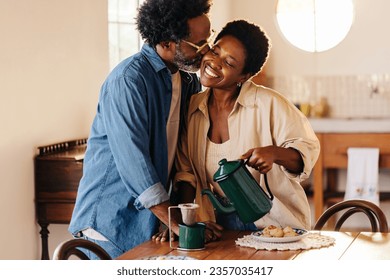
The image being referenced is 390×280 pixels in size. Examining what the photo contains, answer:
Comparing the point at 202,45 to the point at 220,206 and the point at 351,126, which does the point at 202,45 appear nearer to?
the point at 220,206

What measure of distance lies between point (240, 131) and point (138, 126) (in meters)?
0.29

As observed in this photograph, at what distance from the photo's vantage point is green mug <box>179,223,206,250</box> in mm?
1878

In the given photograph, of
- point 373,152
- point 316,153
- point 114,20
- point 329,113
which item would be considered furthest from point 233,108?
point 329,113

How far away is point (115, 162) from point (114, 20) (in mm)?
2332

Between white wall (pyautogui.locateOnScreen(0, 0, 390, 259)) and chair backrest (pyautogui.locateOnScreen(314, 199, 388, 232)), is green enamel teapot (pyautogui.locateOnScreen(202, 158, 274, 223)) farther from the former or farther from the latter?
white wall (pyautogui.locateOnScreen(0, 0, 390, 259))

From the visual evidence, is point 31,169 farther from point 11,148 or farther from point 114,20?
point 114,20

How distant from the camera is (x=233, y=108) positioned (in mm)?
2127

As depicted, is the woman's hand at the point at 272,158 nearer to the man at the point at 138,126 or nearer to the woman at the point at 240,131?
the woman at the point at 240,131

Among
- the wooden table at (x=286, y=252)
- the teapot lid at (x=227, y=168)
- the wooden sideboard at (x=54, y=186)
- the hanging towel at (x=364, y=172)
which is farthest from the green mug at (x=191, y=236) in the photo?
the hanging towel at (x=364, y=172)

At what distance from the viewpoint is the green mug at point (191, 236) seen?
6.16 feet

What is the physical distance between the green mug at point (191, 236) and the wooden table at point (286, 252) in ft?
0.06

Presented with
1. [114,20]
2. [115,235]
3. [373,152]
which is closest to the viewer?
[115,235]

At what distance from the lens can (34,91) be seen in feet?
9.95

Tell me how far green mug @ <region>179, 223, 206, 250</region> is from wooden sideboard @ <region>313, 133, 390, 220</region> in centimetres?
294
